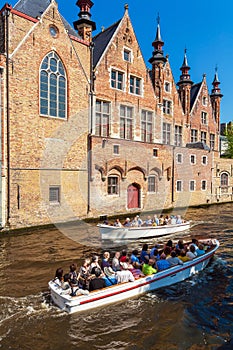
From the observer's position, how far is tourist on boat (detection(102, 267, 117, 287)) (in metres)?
7.76

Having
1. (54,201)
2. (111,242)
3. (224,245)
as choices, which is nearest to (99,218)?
(54,201)

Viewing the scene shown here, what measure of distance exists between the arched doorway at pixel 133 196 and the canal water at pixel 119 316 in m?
10.9

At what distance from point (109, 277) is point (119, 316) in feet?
4.07

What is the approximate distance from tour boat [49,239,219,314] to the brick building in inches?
360

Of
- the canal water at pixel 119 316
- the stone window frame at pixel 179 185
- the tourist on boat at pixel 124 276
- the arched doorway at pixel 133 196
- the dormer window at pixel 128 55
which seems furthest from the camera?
the stone window frame at pixel 179 185

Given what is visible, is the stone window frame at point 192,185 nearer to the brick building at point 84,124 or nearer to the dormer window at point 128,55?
the brick building at point 84,124

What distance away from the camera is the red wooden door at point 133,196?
2161cm

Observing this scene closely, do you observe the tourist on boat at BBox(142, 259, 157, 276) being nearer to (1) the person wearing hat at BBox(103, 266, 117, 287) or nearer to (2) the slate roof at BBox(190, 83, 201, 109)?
(1) the person wearing hat at BBox(103, 266, 117, 287)

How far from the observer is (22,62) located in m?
15.5

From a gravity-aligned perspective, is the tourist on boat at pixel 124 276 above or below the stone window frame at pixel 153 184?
below

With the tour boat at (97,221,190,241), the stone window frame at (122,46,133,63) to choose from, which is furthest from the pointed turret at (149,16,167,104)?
the tour boat at (97,221,190,241)

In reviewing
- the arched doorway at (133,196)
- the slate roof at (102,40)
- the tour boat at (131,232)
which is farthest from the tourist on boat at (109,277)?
the slate roof at (102,40)

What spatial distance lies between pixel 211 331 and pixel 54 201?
40.7ft

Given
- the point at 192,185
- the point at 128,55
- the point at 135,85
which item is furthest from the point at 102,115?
the point at 192,185
